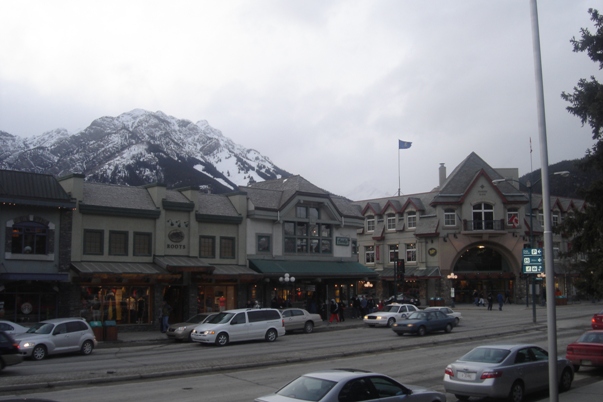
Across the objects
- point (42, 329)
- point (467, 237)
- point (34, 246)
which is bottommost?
point (42, 329)

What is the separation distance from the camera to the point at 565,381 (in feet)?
52.0

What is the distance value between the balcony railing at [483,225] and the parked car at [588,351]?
45207 millimetres

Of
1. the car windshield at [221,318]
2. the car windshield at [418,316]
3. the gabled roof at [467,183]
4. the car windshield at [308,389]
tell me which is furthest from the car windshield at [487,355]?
the gabled roof at [467,183]

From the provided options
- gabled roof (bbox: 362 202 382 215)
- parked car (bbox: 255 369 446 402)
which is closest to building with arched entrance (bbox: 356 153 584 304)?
gabled roof (bbox: 362 202 382 215)

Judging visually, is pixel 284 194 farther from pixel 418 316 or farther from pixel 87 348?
pixel 87 348

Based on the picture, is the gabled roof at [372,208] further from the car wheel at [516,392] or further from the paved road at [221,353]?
the car wheel at [516,392]

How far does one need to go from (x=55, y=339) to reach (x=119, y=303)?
1165 cm

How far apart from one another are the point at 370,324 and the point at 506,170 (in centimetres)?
4057

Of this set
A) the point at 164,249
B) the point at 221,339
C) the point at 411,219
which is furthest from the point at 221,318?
the point at 411,219

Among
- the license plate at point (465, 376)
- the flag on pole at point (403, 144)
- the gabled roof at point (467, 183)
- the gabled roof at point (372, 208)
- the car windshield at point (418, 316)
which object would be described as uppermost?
the flag on pole at point (403, 144)

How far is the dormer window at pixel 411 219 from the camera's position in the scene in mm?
67281

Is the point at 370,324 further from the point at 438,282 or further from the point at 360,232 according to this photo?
the point at 360,232

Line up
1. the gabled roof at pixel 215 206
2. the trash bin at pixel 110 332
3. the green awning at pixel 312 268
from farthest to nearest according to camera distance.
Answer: the green awning at pixel 312 268
the gabled roof at pixel 215 206
the trash bin at pixel 110 332

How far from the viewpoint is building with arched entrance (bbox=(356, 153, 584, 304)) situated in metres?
63.6
